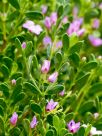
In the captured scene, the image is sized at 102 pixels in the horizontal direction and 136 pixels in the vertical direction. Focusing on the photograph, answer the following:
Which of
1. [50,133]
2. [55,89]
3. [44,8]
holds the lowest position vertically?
[50,133]

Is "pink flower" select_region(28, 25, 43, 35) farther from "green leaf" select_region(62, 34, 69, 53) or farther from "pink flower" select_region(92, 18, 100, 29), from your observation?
"pink flower" select_region(92, 18, 100, 29)

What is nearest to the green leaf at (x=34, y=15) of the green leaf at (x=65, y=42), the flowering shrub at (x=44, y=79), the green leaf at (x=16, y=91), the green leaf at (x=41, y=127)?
the flowering shrub at (x=44, y=79)

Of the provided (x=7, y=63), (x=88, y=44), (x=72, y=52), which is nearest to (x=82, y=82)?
(x=72, y=52)

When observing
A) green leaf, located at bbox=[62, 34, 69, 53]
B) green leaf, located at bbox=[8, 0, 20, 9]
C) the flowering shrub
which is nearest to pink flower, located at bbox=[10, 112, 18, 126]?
the flowering shrub

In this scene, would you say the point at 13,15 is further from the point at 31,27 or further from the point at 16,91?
the point at 16,91

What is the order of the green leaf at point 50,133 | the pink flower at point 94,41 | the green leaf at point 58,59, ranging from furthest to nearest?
the pink flower at point 94,41 < the green leaf at point 58,59 < the green leaf at point 50,133

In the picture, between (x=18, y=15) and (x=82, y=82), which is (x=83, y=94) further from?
(x=18, y=15)

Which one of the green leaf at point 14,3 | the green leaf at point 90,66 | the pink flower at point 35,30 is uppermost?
the green leaf at point 14,3

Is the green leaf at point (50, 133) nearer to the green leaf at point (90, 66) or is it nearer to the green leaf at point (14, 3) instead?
the green leaf at point (90, 66)

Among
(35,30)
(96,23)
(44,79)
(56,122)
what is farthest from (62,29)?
(96,23)
